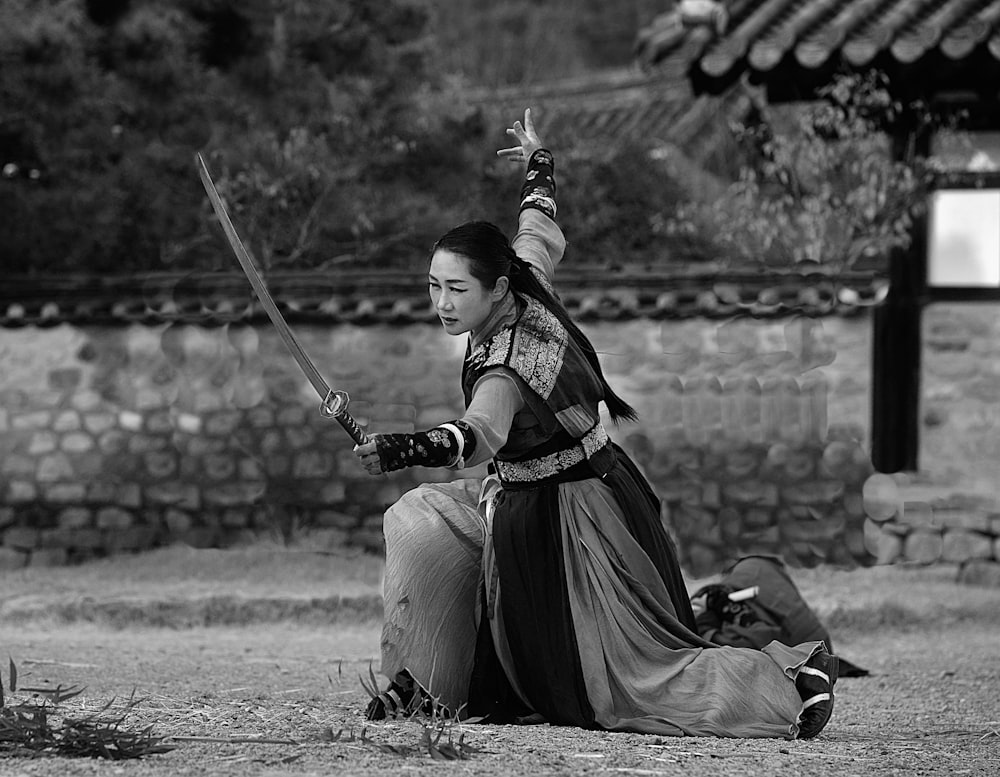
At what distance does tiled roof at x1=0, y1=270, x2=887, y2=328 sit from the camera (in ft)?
28.9

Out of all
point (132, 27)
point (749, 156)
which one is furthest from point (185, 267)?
point (749, 156)

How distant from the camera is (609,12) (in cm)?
2375

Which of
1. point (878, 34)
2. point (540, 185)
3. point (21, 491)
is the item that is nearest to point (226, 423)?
point (21, 491)

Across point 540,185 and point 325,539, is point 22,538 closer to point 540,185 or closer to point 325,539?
point 325,539

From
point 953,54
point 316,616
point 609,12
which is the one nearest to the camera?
point 316,616

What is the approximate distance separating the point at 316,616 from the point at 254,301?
1906 mm

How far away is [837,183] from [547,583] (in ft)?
19.1

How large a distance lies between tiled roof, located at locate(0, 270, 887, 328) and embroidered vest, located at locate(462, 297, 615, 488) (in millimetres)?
4445

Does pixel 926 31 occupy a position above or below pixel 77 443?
above

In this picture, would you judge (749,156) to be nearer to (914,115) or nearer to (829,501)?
(914,115)

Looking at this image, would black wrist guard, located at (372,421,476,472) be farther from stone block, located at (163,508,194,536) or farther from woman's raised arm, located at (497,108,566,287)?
stone block, located at (163,508,194,536)

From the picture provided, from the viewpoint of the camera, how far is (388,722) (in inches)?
163

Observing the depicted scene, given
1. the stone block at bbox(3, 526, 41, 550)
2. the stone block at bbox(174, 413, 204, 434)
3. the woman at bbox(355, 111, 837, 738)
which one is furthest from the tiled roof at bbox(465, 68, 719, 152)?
the woman at bbox(355, 111, 837, 738)

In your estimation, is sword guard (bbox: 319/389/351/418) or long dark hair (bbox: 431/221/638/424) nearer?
sword guard (bbox: 319/389/351/418)
